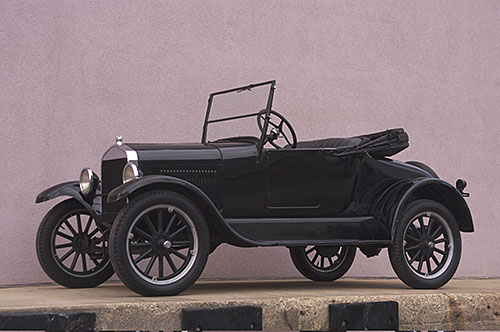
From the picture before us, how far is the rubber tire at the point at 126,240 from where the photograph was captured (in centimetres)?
484

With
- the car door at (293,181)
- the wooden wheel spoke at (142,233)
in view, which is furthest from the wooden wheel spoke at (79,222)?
the car door at (293,181)

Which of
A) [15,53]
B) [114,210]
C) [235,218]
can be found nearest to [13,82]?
[15,53]

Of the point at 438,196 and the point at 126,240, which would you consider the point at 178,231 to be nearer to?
the point at 126,240

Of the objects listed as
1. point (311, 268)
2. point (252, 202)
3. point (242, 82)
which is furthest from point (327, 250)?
point (242, 82)

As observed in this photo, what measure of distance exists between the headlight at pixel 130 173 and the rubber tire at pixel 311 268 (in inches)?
78.4

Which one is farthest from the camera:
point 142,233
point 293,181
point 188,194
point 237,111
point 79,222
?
point 237,111

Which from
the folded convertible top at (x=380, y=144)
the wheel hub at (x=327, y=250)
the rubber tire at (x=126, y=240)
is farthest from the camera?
the wheel hub at (x=327, y=250)

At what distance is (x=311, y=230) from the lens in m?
5.62

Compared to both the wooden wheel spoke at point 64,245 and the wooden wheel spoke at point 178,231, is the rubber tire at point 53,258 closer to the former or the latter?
the wooden wheel spoke at point 64,245

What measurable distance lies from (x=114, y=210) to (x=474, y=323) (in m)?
2.49

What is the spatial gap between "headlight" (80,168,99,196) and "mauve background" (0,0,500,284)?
34.2 inches

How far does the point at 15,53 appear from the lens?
6.61 m

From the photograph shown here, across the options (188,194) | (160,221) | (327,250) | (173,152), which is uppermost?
(173,152)

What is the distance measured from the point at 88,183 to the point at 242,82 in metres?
2.12
